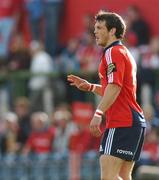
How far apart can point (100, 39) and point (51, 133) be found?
688 centimetres

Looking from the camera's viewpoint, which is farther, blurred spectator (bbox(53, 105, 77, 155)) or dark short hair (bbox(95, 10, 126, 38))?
blurred spectator (bbox(53, 105, 77, 155))

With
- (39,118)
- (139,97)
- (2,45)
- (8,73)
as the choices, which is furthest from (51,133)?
(2,45)

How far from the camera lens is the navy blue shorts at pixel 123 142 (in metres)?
10.3

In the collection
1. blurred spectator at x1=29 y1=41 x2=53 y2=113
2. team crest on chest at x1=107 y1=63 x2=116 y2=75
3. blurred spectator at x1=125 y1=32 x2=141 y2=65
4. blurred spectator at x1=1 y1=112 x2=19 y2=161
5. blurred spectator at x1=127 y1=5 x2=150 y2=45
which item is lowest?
Answer: blurred spectator at x1=1 y1=112 x2=19 y2=161

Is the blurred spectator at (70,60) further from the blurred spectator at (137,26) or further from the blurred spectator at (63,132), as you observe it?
the blurred spectator at (63,132)

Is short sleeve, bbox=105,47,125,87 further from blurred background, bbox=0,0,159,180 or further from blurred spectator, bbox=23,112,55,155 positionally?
blurred spectator, bbox=23,112,55,155

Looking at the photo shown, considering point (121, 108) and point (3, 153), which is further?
point (3, 153)

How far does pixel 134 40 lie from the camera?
57.6 ft

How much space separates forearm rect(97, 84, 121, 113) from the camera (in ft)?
32.8

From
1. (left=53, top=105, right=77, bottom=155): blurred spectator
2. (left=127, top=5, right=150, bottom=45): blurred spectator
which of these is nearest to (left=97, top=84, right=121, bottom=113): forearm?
(left=53, top=105, right=77, bottom=155): blurred spectator

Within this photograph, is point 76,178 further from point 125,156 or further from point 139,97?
point 125,156

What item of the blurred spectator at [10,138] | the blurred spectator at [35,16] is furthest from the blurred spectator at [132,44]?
the blurred spectator at [35,16]

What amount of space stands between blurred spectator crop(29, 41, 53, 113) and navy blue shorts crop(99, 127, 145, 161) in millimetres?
8520

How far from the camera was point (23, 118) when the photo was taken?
1823cm
